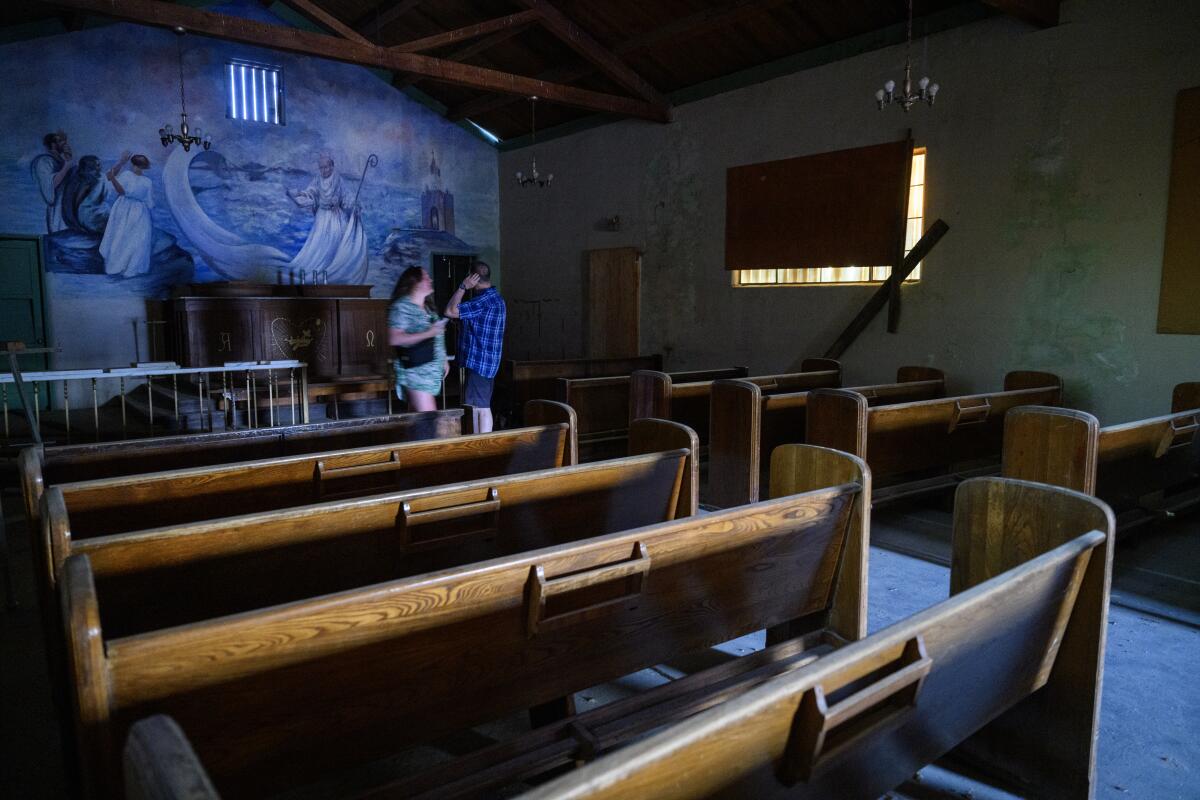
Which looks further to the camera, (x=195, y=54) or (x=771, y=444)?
(x=195, y=54)

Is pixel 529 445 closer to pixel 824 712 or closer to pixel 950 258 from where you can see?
pixel 824 712

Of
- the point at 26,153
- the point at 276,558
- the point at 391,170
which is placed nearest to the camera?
the point at 276,558

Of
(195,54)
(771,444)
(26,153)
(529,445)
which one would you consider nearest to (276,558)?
(529,445)

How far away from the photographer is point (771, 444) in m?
4.71

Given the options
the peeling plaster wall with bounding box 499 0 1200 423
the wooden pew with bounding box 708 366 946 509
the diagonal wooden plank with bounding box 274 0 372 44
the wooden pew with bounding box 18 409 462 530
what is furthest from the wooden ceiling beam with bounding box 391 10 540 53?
the wooden pew with bounding box 18 409 462 530

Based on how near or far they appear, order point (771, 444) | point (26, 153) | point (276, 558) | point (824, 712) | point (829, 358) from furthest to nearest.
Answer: point (26, 153) < point (829, 358) < point (771, 444) < point (276, 558) < point (824, 712)

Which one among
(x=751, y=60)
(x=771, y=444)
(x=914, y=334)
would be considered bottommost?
(x=771, y=444)

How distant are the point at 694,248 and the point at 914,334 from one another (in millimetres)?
2835

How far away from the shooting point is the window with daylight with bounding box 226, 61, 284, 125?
31.3ft

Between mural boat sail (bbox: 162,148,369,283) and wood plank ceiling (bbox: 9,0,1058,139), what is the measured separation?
6.19 ft

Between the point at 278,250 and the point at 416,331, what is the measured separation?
676 cm

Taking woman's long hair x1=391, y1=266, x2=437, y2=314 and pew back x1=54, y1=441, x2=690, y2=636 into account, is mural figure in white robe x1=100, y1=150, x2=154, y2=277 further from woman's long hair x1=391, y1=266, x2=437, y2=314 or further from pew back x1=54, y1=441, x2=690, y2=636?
pew back x1=54, y1=441, x2=690, y2=636

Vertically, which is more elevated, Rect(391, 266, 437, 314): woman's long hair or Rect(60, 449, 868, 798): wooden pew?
Rect(391, 266, 437, 314): woman's long hair

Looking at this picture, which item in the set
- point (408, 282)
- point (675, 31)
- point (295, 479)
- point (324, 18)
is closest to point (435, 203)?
point (324, 18)
